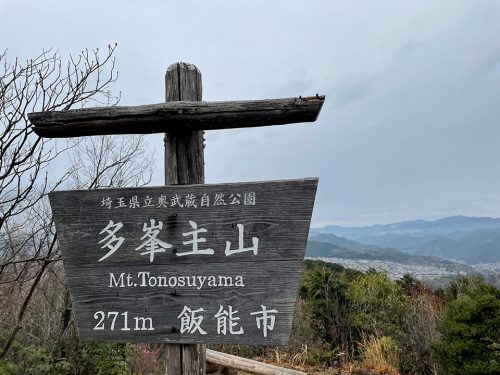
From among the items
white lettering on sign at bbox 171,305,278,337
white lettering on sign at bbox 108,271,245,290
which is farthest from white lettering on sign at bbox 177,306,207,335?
white lettering on sign at bbox 108,271,245,290

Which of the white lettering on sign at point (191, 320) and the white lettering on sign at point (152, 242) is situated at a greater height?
the white lettering on sign at point (152, 242)

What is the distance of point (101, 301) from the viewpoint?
2.22 m

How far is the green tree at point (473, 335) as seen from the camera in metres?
4.77

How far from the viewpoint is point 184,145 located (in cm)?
239

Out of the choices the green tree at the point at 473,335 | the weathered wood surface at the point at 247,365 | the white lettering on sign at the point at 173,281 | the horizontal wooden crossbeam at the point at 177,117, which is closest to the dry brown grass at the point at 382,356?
the green tree at the point at 473,335

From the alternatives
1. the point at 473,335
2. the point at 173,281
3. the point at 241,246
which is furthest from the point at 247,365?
the point at 241,246

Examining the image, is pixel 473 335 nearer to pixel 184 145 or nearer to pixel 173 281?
pixel 173 281

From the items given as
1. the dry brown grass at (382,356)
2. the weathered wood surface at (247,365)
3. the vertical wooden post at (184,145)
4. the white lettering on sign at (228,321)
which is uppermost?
the vertical wooden post at (184,145)

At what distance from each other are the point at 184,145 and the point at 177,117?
193mm

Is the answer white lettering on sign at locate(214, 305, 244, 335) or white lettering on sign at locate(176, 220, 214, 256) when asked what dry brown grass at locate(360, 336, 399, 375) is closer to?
white lettering on sign at locate(214, 305, 244, 335)

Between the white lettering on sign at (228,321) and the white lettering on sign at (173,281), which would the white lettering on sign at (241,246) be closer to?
the white lettering on sign at (173,281)

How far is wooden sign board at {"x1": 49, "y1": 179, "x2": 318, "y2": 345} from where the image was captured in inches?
81.9

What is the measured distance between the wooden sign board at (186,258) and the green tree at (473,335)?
379cm

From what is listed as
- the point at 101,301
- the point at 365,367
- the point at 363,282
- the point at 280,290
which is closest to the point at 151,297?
the point at 101,301
